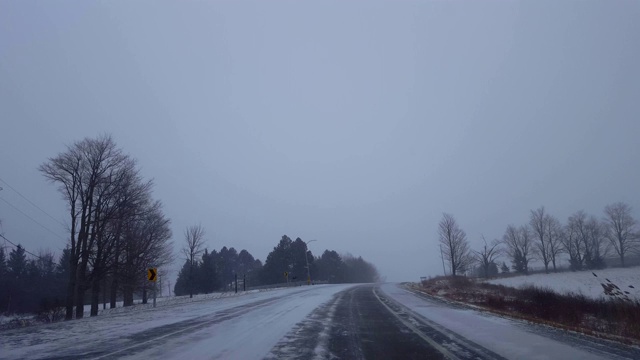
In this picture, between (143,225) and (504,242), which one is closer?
(143,225)

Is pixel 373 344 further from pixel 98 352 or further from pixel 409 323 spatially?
pixel 98 352

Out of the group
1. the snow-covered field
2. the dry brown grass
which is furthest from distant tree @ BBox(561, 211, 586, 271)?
the dry brown grass

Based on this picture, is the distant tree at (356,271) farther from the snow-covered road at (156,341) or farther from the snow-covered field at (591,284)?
the snow-covered road at (156,341)

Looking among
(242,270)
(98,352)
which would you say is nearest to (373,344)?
(98,352)

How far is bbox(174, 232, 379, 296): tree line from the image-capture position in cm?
7538

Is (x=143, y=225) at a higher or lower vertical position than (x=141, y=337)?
higher

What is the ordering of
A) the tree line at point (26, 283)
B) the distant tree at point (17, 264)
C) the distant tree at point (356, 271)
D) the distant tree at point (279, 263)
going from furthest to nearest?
the distant tree at point (356, 271), the distant tree at point (279, 263), the distant tree at point (17, 264), the tree line at point (26, 283)

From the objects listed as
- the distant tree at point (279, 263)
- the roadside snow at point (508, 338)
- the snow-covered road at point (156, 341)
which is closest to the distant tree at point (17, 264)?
the distant tree at point (279, 263)

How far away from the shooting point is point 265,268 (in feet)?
327

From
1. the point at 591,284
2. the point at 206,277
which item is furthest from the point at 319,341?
the point at 206,277

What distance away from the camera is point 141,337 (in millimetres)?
12633

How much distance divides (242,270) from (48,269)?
218 ft

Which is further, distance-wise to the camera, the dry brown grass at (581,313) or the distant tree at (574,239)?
the distant tree at (574,239)

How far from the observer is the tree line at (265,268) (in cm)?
7538
